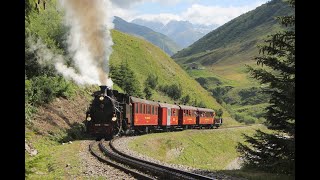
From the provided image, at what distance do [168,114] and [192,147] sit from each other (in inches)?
177

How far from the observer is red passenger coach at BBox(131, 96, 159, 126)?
29.5 meters

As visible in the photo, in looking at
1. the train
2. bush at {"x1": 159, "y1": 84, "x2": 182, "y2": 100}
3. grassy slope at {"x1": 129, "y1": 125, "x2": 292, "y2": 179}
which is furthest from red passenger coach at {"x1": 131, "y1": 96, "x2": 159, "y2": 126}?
bush at {"x1": 159, "y1": 84, "x2": 182, "y2": 100}

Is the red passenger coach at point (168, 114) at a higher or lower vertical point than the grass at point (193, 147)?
higher

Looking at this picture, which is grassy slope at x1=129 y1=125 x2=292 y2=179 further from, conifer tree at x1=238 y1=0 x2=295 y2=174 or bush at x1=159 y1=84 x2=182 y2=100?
bush at x1=159 y1=84 x2=182 y2=100

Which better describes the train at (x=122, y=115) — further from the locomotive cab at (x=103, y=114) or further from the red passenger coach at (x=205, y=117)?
the red passenger coach at (x=205, y=117)

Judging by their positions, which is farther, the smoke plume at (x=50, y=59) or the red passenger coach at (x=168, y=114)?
the red passenger coach at (x=168, y=114)

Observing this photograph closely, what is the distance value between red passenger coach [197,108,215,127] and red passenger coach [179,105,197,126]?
111 inches

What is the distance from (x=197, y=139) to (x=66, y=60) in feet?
54.0

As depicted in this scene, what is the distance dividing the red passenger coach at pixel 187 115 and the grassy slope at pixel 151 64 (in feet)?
130

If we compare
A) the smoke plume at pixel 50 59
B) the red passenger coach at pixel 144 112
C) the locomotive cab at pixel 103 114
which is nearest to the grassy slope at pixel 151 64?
the red passenger coach at pixel 144 112

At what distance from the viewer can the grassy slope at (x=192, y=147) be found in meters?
27.8

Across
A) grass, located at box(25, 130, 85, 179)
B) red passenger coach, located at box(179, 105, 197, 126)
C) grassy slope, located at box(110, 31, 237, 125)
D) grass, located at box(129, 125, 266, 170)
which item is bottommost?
grass, located at box(129, 125, 266, 170)

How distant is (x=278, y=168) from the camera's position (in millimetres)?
15414

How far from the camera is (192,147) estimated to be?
1490 inches
